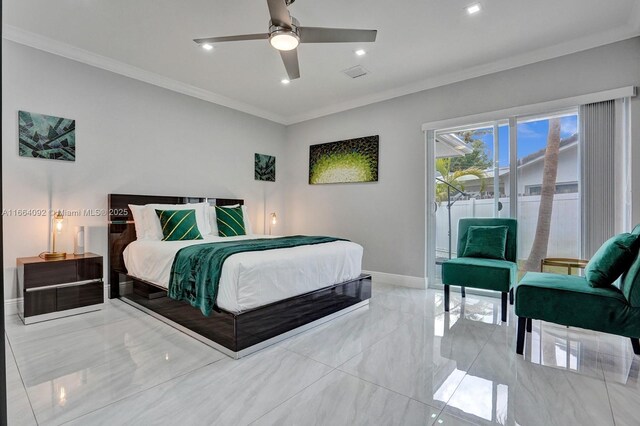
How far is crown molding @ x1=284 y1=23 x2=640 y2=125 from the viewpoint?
11.1 feet

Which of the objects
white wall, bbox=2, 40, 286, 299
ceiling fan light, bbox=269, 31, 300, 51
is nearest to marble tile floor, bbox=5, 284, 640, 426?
white wall, bbox=2, 40, 286, 299

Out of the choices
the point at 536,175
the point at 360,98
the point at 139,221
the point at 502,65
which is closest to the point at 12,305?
the point at 139,221

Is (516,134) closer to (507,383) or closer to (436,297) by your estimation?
(436,297)

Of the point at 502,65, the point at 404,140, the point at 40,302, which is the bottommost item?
the point at 40,302

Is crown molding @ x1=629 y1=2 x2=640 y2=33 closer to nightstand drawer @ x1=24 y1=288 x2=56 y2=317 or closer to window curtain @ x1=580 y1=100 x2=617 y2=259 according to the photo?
window curtain @ x1=580 y1=100 x2=617 y2=259

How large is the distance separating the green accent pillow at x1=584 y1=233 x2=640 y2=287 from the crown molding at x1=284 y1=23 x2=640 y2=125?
6.97 feet

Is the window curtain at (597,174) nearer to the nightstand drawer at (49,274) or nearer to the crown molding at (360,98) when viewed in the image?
the crown molding at (360,98)

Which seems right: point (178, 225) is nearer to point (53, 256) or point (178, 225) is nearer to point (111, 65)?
point (53, 256)

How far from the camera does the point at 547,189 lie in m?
3.81

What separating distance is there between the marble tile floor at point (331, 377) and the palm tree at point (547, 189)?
1.04m

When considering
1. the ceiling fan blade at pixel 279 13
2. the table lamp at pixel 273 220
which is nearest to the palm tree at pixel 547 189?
the ceiling fan blade at pixel 279 13

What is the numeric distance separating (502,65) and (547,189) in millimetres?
1529

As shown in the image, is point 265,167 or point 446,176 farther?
point 265,167

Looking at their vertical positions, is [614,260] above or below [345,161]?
below
